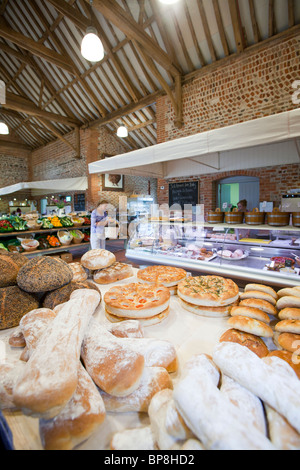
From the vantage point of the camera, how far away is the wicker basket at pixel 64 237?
572cm

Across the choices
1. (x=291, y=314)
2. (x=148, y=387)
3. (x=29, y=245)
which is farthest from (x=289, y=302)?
(x=29, y=245)

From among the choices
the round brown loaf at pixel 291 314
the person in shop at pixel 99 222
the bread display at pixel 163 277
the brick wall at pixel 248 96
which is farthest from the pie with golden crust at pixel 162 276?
the brick wall at pixel 248 96

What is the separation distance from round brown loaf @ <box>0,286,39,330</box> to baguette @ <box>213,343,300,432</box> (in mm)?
1055

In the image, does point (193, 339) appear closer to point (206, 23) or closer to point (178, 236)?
point (178, 236)

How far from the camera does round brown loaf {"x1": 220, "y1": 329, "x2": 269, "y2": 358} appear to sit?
945 mm

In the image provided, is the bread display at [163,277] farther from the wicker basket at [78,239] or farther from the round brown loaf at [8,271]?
the wicker basket at [78,239]

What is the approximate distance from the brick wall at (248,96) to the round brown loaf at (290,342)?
18.4 ft

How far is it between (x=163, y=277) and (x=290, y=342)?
3.17 ft

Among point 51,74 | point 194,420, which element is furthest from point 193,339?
point 51,74

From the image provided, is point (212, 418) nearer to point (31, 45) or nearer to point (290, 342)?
point (290, 342)

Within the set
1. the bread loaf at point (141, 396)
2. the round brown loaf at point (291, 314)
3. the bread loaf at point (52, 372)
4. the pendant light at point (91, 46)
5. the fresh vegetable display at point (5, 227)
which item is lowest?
the bread loaf at point (141, 396)

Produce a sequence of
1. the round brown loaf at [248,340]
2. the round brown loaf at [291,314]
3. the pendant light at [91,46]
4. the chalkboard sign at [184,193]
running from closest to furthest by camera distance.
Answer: the round brown loaf at [248,340] < the round brown loaf at [291,314] < the pendant light at [91,46] < the chalkboard sign at [184,193]

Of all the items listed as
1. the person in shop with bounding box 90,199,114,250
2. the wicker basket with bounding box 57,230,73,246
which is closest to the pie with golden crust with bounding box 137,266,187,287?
the person in shop with bounding box 90,199,114,250
